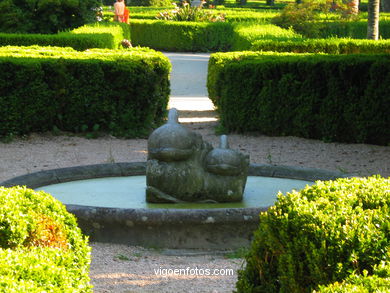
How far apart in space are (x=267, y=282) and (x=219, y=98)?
815 centimetres

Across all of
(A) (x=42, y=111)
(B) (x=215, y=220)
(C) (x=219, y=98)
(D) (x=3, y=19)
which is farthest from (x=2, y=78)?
(D) (x=3, y=19)

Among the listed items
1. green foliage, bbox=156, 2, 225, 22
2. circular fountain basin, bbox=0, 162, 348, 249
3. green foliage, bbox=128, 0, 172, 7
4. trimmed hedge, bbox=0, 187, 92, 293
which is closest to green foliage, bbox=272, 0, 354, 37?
green foliage, bbox=156, 2, 225, 22

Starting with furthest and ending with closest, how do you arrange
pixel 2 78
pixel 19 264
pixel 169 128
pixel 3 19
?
pixel 3 19 < pixel 2 78 < pixel 169 128 < pixel 19 264

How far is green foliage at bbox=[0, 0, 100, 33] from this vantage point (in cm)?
2127

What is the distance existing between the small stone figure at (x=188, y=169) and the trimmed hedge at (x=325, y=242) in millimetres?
1911

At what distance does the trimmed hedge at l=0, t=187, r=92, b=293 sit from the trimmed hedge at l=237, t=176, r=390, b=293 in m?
0.95

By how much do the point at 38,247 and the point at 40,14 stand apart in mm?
18472

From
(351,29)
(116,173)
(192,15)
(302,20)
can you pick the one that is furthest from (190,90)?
(192,15)

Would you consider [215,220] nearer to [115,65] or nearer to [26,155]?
[26,155]

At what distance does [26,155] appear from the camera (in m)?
9.99

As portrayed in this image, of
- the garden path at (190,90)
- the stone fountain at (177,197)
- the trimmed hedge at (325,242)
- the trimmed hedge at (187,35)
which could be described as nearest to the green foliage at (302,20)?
the trimmed hedge at (187,35)

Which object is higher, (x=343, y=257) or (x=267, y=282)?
(x=343, y=257)

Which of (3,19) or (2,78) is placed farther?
(3,19)

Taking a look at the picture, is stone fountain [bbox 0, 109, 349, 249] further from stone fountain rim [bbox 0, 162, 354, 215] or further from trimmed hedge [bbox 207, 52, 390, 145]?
trimmed hedge [bbox 207, 52, 390, 145]
